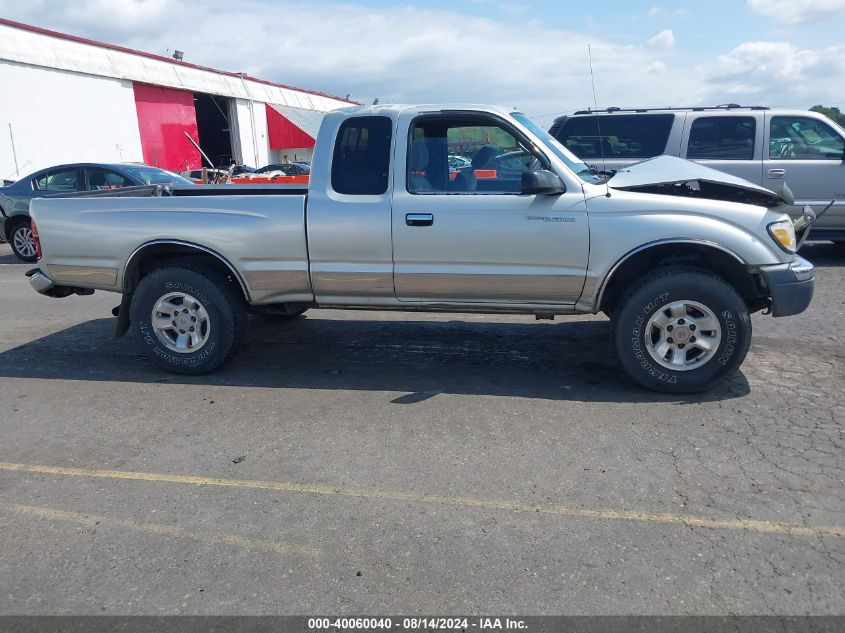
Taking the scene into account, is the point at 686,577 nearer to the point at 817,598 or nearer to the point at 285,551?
the point at 817,598

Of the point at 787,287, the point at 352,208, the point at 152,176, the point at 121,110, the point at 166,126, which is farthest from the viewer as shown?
the point at 166,126

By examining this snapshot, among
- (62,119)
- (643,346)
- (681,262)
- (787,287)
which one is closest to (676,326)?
(643,346)

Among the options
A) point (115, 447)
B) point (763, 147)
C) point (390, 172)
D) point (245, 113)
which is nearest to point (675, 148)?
point (763, 147)

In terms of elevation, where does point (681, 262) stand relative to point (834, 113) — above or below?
below

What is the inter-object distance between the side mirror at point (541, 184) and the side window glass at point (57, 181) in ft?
32.4

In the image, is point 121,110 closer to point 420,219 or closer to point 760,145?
point 760,145

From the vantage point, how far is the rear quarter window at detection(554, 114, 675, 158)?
9133 mm

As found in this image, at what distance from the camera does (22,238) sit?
1199 cm

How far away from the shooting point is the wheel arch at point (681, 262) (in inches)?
180

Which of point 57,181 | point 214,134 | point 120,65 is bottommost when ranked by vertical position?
point 57,181

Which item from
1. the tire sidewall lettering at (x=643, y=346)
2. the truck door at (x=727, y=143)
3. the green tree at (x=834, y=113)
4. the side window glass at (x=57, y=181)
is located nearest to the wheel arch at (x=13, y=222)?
the side window glass at (x=57, y=181)

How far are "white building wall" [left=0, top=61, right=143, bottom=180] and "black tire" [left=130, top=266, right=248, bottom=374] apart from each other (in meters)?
19.3

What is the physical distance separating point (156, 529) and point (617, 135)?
26.4 ft

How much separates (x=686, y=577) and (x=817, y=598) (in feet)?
1.57
